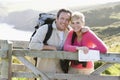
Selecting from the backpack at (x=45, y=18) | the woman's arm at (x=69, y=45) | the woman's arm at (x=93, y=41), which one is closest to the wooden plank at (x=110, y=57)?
the woman's arm at (x=93, y=41)

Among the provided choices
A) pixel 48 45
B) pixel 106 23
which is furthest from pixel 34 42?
pixel 106 23

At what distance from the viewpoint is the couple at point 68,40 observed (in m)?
7.64

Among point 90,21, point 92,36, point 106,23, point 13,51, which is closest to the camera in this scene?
point 92,36

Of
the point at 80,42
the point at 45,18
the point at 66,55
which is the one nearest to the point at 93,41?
the point at 80,42

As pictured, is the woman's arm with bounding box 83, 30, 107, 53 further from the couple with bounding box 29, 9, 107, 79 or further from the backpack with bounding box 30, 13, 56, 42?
the backpack with bounding box 30, 13, 56, 42

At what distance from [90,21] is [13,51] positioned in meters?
188

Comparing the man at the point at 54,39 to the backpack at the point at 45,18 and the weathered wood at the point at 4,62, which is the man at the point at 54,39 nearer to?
the backpack at the point at 45,18

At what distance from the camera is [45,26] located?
785cm

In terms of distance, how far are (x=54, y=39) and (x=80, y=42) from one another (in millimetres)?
529

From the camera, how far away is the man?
782 cm

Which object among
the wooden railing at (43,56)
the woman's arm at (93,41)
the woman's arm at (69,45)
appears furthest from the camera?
the wooden railing at (43,56)

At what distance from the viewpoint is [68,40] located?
777cm

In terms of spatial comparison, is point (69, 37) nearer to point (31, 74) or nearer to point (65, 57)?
point (65, 57)

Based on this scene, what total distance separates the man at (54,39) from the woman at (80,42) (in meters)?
0.19
